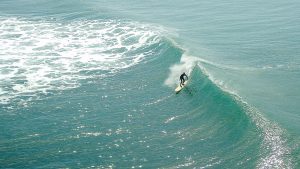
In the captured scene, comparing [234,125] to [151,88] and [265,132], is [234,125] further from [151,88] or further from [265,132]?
[151,88]

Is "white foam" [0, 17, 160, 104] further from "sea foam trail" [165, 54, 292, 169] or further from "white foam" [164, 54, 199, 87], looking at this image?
"sea foam trail" [165, 54, 292, 169]

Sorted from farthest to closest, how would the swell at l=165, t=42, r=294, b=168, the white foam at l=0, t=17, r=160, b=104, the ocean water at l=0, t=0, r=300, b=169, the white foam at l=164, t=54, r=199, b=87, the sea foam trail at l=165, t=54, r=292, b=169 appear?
the white foam at l=0, t=17, r=160, b=104 < the white foam at l=164, t=54, r=199, b=87 < the ocean water at l=0, t=0, r=300, b=169 < the swell at l=165, t=42, r=294, b=168 < the sea foam trail at l=165, t=54, r=292, b=169

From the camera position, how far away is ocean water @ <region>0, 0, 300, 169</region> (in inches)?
1902

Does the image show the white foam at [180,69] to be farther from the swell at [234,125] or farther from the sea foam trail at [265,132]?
the swell at [234,125]

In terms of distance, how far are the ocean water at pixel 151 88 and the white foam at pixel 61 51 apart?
0.23m

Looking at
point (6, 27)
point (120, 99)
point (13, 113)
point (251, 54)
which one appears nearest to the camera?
point (13, 113)

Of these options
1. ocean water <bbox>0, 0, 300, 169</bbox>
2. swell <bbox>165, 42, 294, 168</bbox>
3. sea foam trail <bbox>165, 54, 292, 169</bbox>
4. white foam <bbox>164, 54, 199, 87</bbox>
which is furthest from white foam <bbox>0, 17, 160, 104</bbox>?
swell <bbox>165, 42, 294, 168</bbox>

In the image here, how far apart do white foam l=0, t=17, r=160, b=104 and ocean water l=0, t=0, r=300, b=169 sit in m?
0.23

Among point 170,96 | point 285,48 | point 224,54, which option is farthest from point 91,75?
point 285,48

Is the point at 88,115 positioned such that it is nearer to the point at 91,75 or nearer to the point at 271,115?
the point at 91,75

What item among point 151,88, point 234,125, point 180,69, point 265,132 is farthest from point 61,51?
point 265,132

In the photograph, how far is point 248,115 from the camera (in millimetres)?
54156

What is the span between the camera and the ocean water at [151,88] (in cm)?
4831

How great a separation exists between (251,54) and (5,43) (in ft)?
166
